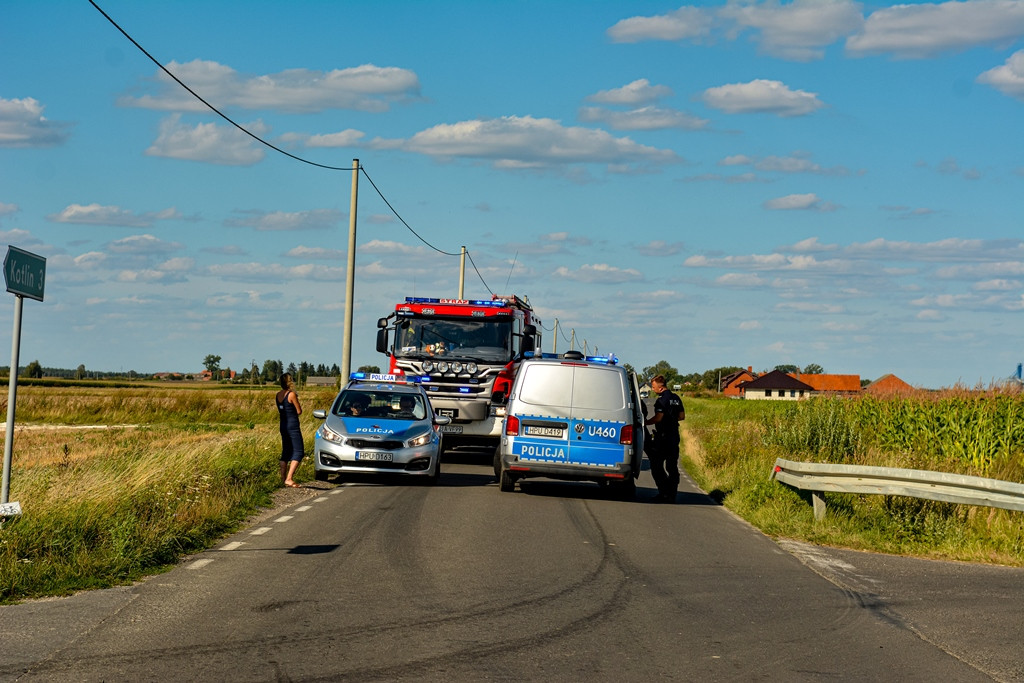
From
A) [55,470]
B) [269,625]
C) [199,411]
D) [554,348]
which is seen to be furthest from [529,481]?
[554,348]

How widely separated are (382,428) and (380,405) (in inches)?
55.8

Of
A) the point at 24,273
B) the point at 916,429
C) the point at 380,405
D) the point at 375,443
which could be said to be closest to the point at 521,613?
the point at 24,273

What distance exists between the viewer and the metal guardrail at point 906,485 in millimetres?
13070

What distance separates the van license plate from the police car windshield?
120 inches

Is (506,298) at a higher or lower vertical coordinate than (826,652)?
higher

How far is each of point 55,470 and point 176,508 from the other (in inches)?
158

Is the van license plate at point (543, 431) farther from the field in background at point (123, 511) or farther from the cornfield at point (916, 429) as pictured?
the cornfield at point (916, 429)

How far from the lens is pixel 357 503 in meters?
15.8

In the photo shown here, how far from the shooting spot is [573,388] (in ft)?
56.9

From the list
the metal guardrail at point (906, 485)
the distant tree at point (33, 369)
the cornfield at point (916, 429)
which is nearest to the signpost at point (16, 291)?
the metal guardrail at point (906, 485)

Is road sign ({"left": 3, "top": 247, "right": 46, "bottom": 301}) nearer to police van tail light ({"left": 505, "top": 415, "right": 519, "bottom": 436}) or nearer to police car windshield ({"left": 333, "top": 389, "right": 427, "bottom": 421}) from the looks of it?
police van tail light ({"left": 505, "top": 415, "right": 519, "bottom": 436})

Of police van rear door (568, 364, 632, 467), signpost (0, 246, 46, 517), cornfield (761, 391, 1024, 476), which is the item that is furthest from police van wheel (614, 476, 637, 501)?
signpost (0, 246, 46, 517)

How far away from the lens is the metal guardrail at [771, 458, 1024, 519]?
13070mm

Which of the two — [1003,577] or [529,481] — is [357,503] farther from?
[1003,577]
